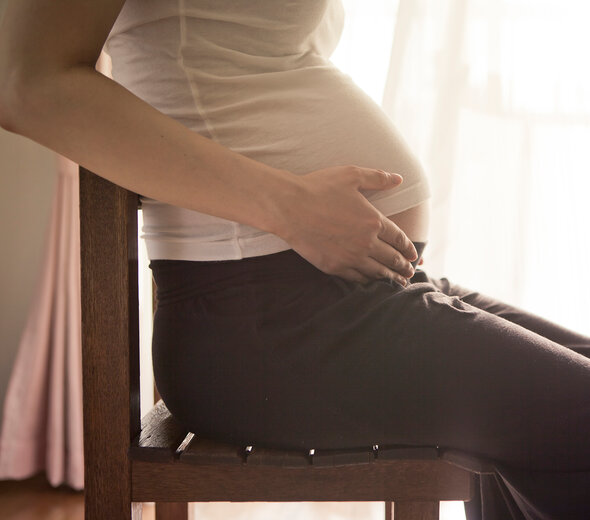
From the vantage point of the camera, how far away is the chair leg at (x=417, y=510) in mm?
A: 585

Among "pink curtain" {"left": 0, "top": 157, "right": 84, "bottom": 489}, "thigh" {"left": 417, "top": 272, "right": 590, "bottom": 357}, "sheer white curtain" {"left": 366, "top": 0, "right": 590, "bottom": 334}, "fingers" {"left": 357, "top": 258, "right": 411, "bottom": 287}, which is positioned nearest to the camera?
"fingers" {"left": 357, "top": 258, "right": 411, "bottom": 287}

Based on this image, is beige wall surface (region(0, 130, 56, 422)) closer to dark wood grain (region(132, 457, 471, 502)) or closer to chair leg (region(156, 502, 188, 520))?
chair leg (region(156, 502, 188, 520))

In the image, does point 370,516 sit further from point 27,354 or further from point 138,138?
point 138,138

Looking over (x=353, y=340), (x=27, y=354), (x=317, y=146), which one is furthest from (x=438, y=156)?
(x=27, y=354)

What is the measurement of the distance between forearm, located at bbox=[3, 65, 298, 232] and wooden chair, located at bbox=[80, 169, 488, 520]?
0.23 ft

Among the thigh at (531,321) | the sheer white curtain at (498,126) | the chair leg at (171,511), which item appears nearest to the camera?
the thigh at (531,321)

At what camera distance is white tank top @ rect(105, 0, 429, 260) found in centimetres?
59

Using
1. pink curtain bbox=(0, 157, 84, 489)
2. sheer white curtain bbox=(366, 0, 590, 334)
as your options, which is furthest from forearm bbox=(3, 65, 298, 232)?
pink curtain bbox=(0, 157, 84, 489)

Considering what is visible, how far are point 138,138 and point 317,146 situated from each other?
0.20m

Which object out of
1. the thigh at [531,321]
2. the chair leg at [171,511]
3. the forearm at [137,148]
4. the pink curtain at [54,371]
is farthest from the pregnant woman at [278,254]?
the pink curtain at [54,371]

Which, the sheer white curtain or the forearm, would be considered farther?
the sheer white curtain

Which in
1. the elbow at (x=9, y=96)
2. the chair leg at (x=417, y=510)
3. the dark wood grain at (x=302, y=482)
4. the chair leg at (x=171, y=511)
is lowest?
the chair leg at (x=171, y=511)

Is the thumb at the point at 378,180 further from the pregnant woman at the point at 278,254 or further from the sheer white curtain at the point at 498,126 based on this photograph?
the sheer white curtain at the point at 498,126

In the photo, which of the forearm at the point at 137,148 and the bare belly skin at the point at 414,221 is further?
the bare belly skin at the point at 414,221
